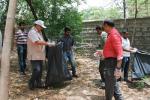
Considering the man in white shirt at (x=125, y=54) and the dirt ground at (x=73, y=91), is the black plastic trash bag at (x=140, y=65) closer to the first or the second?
the man in white shirt at (x=125, y=54)

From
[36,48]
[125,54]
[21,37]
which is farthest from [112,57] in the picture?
[21,37]

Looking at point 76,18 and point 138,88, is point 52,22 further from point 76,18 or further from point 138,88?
point 138,88

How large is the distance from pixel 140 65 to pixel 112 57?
3423 mm

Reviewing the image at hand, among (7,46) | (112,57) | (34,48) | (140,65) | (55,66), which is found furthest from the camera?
(140,65)

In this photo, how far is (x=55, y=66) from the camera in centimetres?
940

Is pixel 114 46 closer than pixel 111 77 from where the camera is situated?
Yes

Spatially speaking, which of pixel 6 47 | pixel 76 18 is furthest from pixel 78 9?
pixel 6 47

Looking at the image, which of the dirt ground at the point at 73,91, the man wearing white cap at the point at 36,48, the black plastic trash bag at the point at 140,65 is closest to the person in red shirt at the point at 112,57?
the dirt ground at the point at 73,91

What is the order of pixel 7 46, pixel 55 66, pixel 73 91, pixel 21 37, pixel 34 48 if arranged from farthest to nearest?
pixel 21 37, pixel 55 66, pixel 73 91, pixel 34 48, pixel 7 46

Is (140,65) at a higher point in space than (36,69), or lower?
lower

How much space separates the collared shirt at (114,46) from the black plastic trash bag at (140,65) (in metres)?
3.26

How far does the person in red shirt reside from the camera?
7.37 meters

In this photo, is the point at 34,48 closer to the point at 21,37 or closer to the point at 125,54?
the point at 21,37

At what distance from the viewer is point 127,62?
34.3 ft
